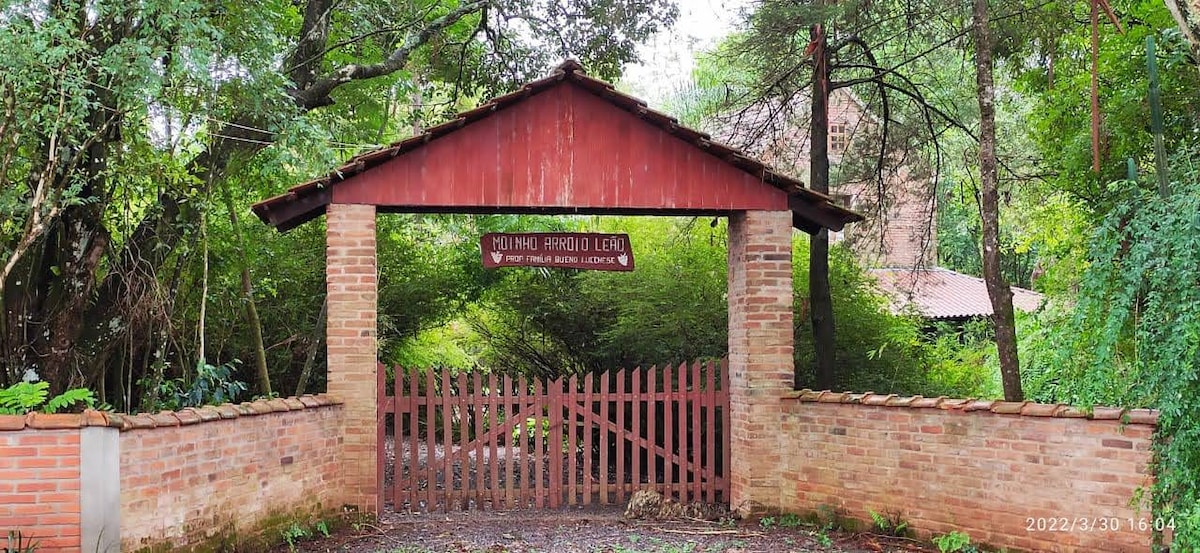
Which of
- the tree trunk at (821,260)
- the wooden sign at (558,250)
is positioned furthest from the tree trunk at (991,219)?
the wooden sign at (558,250)

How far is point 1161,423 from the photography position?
627cm

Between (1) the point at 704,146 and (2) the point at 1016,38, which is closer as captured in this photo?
(1) the point at 704,146

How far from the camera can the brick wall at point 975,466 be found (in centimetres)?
670

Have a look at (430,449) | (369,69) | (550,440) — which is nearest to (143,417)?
(430,449)

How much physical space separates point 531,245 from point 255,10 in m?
3.48

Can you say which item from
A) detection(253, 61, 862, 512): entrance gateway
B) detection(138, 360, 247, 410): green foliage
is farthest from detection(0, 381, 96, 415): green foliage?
detection(138, 360, 247, 410): green foliage

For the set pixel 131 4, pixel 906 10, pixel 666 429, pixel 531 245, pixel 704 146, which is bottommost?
pixel 666 429

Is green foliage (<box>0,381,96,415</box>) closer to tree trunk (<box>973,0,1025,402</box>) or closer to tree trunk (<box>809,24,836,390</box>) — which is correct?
tree trunk (<box>973,0,1025,402</box>)

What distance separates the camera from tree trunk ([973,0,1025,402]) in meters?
8.80

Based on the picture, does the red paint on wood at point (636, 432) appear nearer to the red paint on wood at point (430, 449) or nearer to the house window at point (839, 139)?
the red paint on wood at point (430, 449)

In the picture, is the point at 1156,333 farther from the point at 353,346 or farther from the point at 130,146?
the point at 130,146

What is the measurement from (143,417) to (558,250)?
3.98 metres

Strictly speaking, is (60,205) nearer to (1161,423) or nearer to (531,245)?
(531,245)

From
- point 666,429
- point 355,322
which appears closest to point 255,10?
point 355,322
